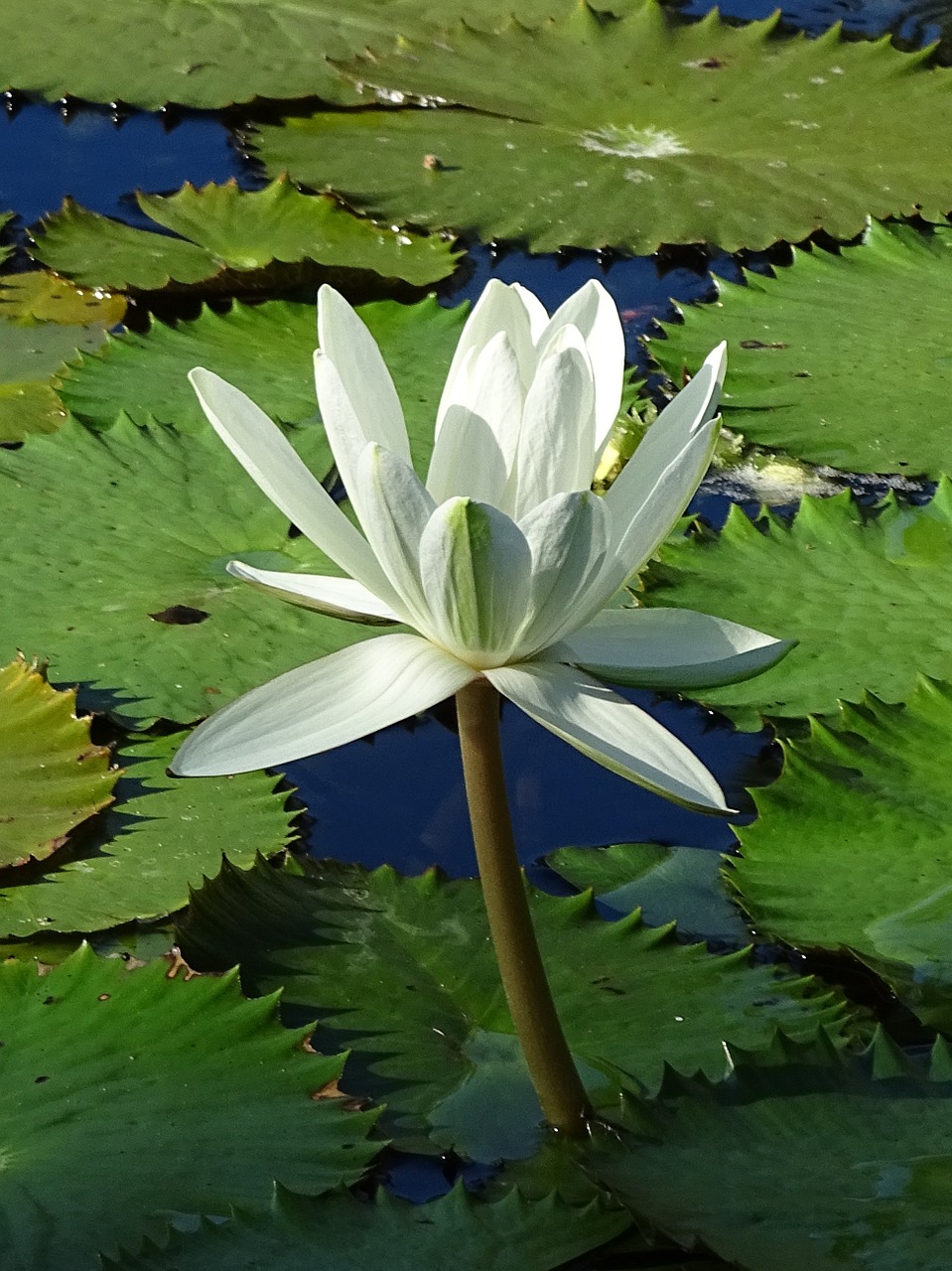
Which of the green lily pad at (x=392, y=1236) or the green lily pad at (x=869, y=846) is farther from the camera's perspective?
the green lily pad at (x=869, y=846)

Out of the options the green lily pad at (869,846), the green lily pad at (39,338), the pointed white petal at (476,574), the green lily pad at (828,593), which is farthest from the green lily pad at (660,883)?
the green lily pad at (39,338)

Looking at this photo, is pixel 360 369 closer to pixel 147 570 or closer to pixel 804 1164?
pixel 804 1164

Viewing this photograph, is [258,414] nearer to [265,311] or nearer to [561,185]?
[265,311]

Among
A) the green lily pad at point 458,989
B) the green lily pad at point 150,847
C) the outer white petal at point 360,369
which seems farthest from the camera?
the green lily pad at point 150,847

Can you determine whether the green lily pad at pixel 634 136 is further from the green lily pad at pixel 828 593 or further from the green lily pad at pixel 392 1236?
the green lily pad at pixel 392 1236

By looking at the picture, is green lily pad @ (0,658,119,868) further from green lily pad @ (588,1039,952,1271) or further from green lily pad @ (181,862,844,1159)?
green lily pad @ (588,1039,952,1271)

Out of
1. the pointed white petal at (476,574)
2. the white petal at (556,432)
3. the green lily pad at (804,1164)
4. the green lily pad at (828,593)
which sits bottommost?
the green lily pad at (804,1164)

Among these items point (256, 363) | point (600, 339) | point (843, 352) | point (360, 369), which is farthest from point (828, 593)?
point (256, 363)
